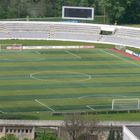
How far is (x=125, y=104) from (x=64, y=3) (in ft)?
208

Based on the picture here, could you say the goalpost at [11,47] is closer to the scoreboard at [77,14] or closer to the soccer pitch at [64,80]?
the soccer pitch at [64,80]

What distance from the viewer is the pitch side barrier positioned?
90500 millimetres

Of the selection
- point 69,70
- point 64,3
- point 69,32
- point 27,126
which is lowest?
point 69,70

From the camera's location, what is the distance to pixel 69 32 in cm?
9325

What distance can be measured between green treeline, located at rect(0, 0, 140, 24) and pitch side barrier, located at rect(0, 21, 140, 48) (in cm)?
1240

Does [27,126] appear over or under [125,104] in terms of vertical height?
over

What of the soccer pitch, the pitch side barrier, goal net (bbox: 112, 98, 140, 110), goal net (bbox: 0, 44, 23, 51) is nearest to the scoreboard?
the pitch side barrier

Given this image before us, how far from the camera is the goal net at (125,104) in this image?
52.8m

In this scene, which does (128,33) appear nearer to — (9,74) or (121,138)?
(9,74)

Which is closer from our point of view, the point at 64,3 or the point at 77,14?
the point at 77,14

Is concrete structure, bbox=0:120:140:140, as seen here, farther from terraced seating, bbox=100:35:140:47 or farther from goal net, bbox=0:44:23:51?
terraced seating, bbox=100:35:140:47

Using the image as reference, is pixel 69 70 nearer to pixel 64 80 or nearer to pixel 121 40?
pixel 64 80

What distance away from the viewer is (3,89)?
58.5 m

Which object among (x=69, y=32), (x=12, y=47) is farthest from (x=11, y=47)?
(x=69, y=32)
